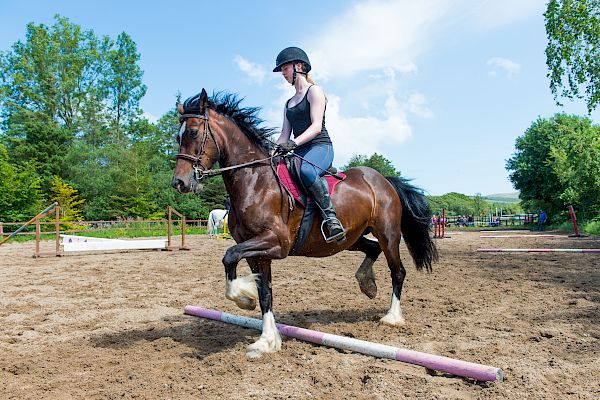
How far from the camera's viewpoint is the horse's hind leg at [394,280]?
5047 mm

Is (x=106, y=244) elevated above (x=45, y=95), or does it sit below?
below

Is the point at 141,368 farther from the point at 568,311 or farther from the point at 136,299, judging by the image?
the point at 568,311

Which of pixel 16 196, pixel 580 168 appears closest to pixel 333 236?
pixel 16 196

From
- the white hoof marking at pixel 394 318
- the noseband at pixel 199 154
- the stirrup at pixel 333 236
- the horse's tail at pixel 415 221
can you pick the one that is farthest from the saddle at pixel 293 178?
the horse's tail at pixel 415 221

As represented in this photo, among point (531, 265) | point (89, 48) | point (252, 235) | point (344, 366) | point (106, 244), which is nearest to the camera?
point (344, 366)

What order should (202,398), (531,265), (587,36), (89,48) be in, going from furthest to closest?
(89,48)
(587,36)
(531,265)
(202,398)

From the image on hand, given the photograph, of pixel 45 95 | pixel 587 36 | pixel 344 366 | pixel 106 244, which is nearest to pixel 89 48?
pixel 45 95

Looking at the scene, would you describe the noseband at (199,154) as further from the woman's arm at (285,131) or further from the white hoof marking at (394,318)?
the white hoof marking at (394,318)

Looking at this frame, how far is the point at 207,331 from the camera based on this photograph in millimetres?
5012

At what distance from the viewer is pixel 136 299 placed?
7.10 metres

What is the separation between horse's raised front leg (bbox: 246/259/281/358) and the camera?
405 centimetres

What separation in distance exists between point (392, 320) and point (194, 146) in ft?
9.67

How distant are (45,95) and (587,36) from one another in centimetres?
4338

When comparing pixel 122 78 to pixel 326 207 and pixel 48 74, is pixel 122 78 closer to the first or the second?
pixel 48 74
